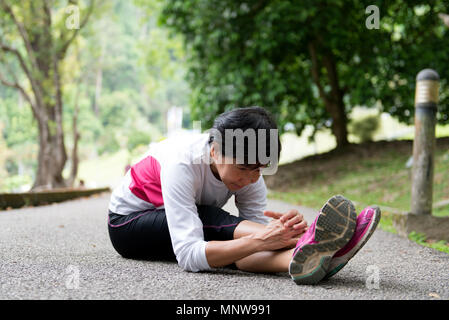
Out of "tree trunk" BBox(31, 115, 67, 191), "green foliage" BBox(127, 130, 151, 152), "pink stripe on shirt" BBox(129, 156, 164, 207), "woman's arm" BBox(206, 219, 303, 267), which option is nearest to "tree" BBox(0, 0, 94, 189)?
"tree trunk" BBox(31, 115, 67, 191)

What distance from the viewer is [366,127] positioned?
18047 millimetres

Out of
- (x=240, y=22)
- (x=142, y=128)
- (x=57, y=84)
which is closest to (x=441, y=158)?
(x=240, y=22)

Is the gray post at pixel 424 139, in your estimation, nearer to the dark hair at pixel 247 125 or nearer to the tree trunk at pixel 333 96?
the dark hair at pixel 247 125

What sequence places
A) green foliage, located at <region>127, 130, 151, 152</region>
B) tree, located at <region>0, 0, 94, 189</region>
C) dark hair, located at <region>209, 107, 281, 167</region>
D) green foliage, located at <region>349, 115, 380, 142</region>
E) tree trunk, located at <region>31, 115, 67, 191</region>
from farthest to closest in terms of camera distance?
green foliage, located at <region>127, 130, 151, 152</region>
green foliage, located at <region>349, 115, 380, 142</region>
tree trunk, located at <region>31, 115, 67, 191</region>
tree, located at <region>0, 0, 94, 189</region>
dark hair, located at <region>209, 107, 281, 167</region>

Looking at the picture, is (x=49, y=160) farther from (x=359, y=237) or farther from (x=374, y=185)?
(x=359, y=237)

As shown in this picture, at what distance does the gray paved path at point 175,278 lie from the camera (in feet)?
7.28

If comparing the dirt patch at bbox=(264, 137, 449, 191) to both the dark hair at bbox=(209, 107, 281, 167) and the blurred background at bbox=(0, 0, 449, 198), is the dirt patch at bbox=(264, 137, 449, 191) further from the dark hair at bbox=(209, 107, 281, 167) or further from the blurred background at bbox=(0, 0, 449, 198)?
the dark hair at bbox=(209, 107, 281, 167)

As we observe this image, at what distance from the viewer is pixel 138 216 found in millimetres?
2852

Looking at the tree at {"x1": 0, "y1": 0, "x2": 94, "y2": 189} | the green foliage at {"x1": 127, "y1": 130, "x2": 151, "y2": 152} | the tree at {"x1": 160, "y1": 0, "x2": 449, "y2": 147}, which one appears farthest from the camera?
the green foliage at {"x1": 127, "y1": 130, "x2": 151, "y2": 152}

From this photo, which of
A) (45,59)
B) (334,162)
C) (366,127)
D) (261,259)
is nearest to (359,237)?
(261,259)

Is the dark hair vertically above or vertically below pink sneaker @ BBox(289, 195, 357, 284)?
above

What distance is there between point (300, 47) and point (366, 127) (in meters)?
7.13

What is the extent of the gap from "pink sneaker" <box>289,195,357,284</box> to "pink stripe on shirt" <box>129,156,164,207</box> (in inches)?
35.5

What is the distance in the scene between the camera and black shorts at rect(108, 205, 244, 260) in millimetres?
2742
